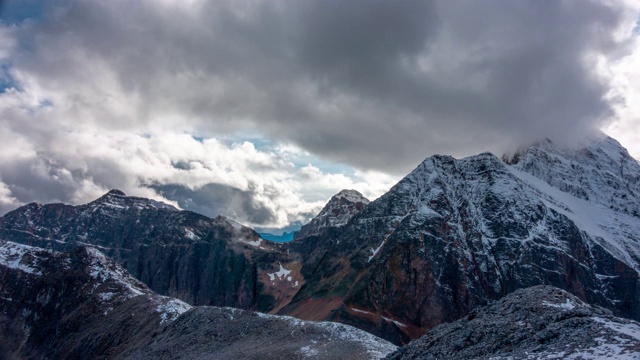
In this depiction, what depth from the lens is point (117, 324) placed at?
374 ft

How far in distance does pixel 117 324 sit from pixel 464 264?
122060 millimetres

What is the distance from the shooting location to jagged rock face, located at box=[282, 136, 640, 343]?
158125mm

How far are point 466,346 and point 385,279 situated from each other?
427 feet

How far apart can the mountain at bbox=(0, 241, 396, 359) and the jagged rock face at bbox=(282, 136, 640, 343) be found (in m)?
66.8

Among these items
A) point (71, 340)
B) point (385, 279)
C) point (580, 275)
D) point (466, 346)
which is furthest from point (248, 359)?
point (580, 275)

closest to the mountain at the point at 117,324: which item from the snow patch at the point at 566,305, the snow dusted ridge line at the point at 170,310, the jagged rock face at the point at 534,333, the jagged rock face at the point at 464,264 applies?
A: the snow dusted ridge line at the point at 170,310

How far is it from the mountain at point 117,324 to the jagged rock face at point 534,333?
1938 cm

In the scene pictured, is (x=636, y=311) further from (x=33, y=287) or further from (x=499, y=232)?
(x=33, y=287)

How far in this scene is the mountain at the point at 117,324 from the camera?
68250 mm

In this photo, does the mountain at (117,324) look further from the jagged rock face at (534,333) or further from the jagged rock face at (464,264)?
the jagged rock face at (464,264)

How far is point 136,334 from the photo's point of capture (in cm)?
10269

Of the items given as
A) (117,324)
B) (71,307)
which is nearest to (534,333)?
(117,324)

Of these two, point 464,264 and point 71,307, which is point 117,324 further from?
point 464,264

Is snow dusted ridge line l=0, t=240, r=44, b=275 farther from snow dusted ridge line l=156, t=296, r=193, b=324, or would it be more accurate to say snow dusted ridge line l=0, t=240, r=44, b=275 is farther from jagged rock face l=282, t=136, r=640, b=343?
jagged rock face l=282, t=136, r=640, b=343
